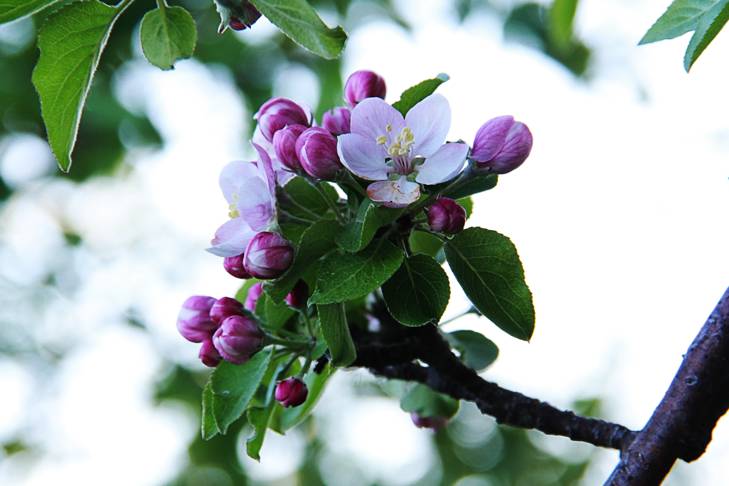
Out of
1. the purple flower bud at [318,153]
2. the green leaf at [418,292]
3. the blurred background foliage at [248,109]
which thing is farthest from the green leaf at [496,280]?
the blurred background foliage at [248,109]

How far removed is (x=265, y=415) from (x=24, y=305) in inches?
115

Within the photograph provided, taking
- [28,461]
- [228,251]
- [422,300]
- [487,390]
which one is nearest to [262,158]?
[228,251]

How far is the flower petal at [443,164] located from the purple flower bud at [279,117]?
145 millimetres

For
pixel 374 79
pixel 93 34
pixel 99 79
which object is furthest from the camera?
pixel 99 79

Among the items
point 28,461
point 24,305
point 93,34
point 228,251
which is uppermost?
point 93,34

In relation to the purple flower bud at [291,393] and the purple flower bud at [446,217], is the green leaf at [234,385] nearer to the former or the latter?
the purple flower bud at [291,393]

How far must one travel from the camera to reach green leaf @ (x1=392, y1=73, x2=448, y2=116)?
0.98 meters

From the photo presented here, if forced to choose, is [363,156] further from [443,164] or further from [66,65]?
[66,65]

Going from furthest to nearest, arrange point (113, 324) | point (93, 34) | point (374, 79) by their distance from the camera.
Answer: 1. point (113, 324)
2. point (374, 79)
3. point (93, 34)

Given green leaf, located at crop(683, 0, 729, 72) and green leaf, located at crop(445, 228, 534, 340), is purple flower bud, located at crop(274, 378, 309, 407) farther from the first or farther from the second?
green leaf, located at crop(683, 0, 729, 72)

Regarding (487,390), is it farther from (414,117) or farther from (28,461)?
(28,461)

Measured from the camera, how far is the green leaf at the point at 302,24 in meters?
0.81

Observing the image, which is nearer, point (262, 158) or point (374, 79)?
point (262, 158)

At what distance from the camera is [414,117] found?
960mm
